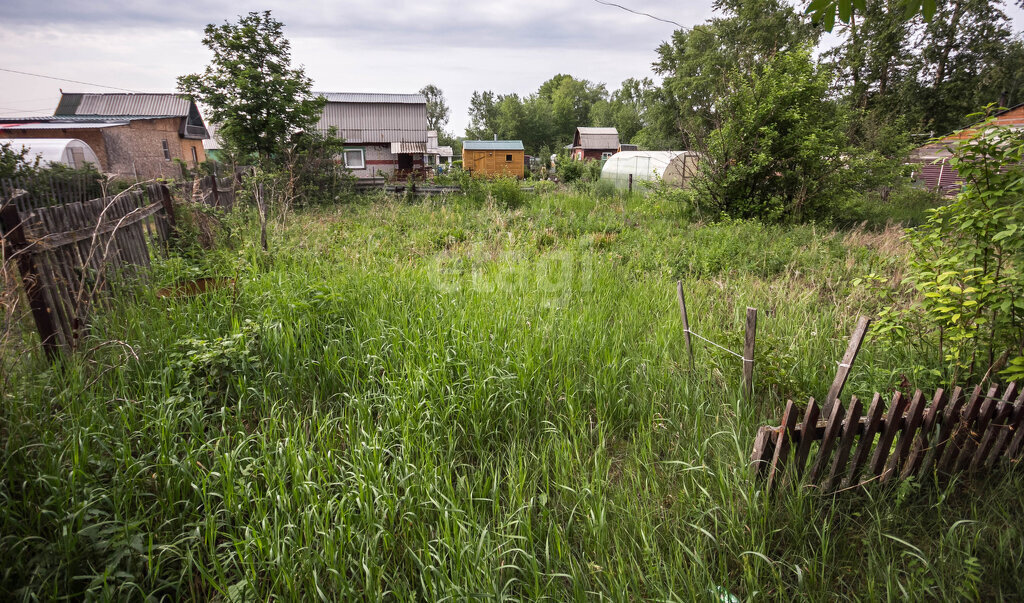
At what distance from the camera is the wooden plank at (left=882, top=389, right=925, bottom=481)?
2.17 meters

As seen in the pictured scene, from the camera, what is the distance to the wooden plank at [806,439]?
2.09 metres

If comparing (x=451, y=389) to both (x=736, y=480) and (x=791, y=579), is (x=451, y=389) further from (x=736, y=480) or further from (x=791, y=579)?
(x=791, y=579)

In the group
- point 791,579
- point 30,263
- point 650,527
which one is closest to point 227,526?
point 650,527

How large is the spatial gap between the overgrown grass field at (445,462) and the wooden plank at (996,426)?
167 millimetres

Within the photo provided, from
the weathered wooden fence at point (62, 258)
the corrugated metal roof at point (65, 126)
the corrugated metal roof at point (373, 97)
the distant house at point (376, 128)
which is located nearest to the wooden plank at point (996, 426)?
the weathered wooden fence at point (62, 258)

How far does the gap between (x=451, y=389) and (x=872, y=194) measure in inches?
781

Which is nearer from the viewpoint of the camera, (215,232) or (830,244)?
(215,232)

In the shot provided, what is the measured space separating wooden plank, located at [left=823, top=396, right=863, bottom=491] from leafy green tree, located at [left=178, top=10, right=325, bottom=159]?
1422 cm

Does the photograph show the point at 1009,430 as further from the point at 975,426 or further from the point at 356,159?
the point at 356,159

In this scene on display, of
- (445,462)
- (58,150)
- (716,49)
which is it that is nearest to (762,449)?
(445,462)

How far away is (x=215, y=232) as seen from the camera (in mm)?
6340

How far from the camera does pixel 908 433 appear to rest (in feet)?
7.32

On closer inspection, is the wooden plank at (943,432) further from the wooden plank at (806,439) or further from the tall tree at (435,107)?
the tall tree at (435,107)

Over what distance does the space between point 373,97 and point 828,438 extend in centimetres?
3124
